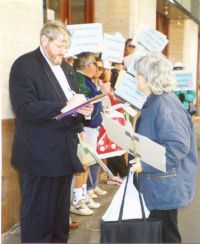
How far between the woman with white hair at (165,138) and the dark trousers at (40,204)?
0.85 m

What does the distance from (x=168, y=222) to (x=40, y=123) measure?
117cm

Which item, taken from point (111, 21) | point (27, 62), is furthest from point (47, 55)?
point (111, 21)

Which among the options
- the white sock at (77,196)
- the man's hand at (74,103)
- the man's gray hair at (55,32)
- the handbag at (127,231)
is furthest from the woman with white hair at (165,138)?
the white sock at (77,196)

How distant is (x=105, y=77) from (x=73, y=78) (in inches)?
80.8

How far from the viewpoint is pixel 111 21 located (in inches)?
339

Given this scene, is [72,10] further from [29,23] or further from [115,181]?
[29,23]

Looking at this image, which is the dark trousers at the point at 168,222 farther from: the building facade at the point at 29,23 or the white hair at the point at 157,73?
the building facade at the point at 29,23

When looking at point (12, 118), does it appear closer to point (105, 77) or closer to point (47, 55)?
point (47, 55)

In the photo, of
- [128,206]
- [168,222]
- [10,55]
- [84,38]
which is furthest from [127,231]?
[84,38]

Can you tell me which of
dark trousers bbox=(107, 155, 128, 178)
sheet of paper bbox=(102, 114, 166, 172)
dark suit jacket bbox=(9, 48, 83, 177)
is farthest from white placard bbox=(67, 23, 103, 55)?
dark trousers bbox=(107, 155, 128, 178)

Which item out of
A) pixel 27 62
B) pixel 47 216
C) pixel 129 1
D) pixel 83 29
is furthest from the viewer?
pixel 129 1

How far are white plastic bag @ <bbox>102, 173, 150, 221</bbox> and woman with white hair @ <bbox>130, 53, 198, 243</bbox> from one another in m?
0.09

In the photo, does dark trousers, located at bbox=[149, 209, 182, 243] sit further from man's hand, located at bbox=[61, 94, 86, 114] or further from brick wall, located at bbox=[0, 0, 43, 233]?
brick wall, located at bbox=[0, 0, 43, 233]

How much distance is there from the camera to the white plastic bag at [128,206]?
305 cm
